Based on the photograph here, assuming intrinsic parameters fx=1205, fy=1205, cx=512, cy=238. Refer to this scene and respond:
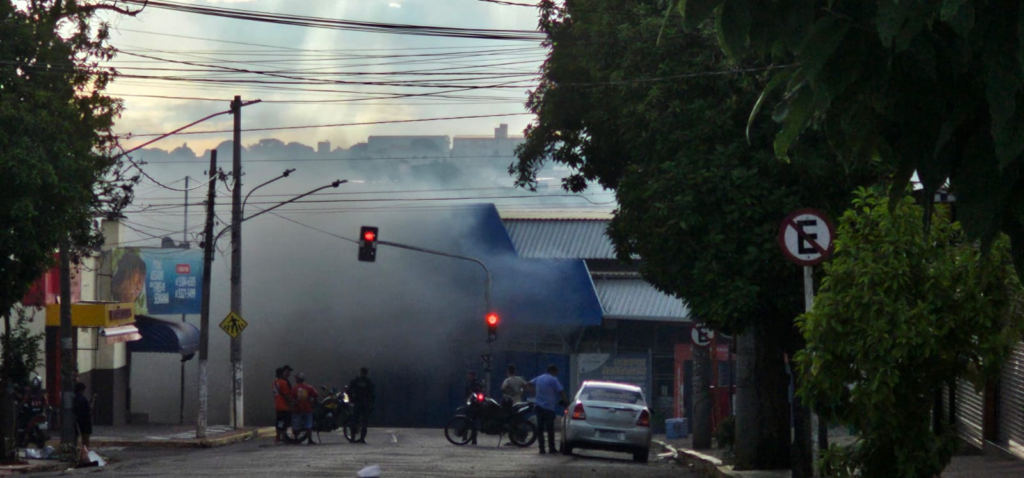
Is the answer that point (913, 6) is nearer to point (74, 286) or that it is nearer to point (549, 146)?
point (549, 146)

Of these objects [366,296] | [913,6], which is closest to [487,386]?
[366,296]

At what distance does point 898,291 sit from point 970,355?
2.84 ft

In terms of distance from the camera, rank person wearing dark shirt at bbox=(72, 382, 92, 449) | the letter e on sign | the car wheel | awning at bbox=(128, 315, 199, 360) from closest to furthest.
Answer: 1. the letter e on sign
2. person wearing dark shirt at bbox=(72, 382, 92, 449)
3. the car wheel
4. awning at bbox=(128, 315, 199, 360)

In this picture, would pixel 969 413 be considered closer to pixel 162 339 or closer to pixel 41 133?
pixel 41 133

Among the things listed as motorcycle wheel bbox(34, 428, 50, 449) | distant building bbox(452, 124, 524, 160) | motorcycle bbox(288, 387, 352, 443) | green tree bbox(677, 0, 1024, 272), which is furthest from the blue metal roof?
distant building bbox(452, 124, 524, 160)

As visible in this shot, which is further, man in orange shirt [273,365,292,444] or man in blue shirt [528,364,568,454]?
man in orange shirt [273,365,292,444]

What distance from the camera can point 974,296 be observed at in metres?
10.4

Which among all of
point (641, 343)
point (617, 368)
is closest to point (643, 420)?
point (617, 368)

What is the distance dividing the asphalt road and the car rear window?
3.88ft

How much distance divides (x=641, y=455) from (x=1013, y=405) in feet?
26.7

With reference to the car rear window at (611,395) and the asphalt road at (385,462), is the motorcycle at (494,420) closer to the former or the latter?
the asphalt road at (385,462)

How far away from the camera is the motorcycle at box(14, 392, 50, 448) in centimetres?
2398

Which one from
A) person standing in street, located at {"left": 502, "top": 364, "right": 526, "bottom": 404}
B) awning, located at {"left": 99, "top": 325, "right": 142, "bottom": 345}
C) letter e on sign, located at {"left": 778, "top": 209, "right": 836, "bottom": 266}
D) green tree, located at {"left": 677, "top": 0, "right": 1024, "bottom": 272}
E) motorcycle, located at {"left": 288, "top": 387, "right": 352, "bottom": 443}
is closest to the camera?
green tree, located at {"left": 677, "top": 0, "right": 1024, "bottom": 272}

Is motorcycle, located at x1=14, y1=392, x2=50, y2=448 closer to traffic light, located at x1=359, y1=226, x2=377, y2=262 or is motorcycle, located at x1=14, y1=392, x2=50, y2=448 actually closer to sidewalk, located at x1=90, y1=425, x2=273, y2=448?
sidewalk, located at x1=90, y1=425, x2=273, y2=448
